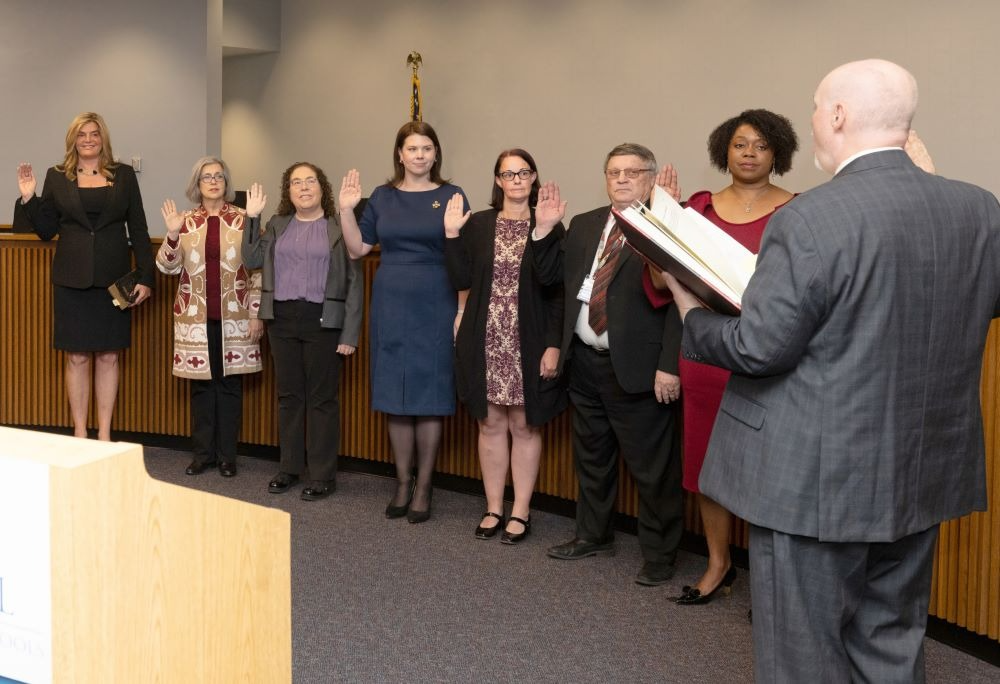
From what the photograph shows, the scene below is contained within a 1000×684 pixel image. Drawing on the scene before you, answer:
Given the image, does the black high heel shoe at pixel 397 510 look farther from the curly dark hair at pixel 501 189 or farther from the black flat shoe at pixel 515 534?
the curly dark hair at pixel 501 189

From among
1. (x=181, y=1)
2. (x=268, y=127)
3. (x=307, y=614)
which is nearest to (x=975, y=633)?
(x=307, y=614)

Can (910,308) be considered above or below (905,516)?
above

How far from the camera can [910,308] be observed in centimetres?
212

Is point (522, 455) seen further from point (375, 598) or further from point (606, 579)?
point (375, 598)

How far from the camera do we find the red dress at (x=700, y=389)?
3.79 metres

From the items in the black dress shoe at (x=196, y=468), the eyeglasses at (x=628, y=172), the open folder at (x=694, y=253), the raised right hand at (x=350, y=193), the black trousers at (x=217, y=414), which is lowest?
the black dress shoe at (x=196, y=468)

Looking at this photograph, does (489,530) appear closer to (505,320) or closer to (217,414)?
(505,320)

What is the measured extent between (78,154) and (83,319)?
2.99 feet

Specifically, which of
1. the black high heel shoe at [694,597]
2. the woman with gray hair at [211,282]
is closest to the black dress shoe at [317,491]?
the woman with gray hair at [211,282]

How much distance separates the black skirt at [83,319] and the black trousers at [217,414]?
0.57m

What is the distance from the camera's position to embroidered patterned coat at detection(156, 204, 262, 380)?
5.75m

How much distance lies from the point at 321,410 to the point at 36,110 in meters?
5.34

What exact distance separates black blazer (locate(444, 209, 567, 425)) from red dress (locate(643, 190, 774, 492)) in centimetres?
79

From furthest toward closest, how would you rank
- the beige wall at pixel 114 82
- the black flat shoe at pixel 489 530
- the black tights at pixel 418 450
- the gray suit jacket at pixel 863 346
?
1. the beige wall at pixel 114 82
2. the black tights at pixel 418 450
3. the black flat shoe at pixel 489 530
4. the gray suit jacket at pixel 863 346
